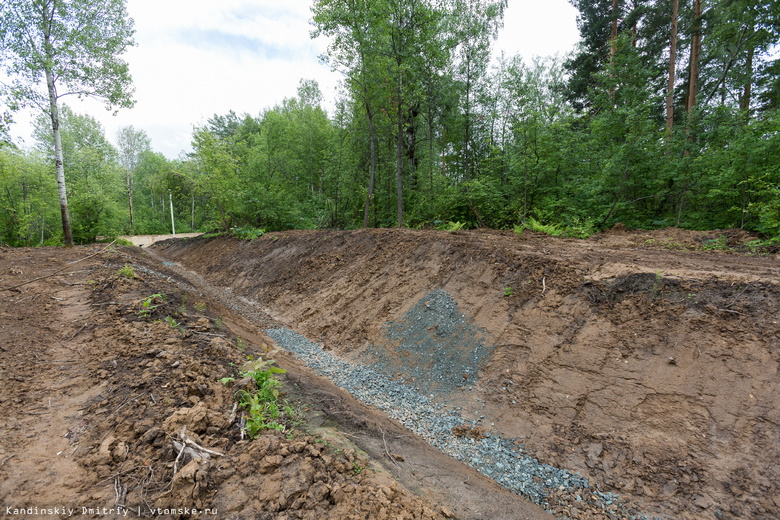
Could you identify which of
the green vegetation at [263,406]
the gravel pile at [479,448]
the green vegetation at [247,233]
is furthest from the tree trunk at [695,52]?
the green vegetation at [247,233]

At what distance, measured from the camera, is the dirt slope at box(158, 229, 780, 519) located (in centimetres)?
314

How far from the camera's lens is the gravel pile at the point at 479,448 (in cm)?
320

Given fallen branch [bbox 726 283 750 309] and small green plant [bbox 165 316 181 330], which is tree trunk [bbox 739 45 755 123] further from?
small green plant [bbox 165 316 181 330]

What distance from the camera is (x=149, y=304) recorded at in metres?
5.12

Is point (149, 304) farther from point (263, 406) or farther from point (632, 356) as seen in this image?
point (632, 356)

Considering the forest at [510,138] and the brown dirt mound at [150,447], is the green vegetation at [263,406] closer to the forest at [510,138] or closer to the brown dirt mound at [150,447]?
the brown dirt mound at [150,447]

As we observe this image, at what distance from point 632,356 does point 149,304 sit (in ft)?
25.1

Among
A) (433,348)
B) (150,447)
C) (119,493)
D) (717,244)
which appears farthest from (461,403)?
(717,244)

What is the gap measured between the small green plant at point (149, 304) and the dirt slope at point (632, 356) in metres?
3.64

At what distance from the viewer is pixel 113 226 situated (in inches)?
1101

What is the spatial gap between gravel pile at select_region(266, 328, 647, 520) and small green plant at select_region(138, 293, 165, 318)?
309cm

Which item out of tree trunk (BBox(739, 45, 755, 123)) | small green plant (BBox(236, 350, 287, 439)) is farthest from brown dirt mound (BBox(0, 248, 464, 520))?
tree trunk (BBox(739, 45, 755, 123))

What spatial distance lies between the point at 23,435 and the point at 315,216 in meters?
18.9

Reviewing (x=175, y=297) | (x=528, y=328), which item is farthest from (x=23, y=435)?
(x=528, y=328)
